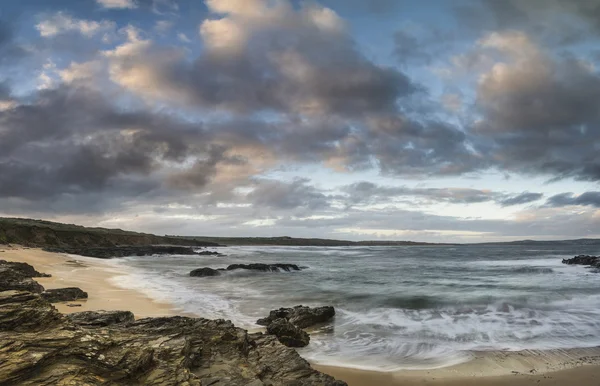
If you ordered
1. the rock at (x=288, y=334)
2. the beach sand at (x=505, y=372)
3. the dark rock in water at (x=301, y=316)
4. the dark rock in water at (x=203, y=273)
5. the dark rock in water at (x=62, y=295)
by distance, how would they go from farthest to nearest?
the dark rock in water at (x=203, y=273) < the dark rock in water at (x=62, y=295) < the dark rock in water at (x=301, y=316) < the rock at (x=288, y=334) < the beach sand at (x=505, y=372)

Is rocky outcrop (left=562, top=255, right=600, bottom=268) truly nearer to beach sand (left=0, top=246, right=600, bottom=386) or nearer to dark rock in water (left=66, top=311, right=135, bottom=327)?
beach sand (left=0, top=246, right=600, bottom=386)

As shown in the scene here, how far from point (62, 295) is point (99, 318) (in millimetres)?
8391

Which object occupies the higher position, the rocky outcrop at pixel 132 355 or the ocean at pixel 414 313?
the rocky outcrop at pixel 132 355

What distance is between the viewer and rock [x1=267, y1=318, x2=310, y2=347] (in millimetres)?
11023

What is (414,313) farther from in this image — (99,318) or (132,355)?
(132,355)

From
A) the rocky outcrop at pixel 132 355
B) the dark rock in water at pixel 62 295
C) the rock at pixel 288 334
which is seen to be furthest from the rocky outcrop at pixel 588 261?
the dark rock in water at pixel 62 295

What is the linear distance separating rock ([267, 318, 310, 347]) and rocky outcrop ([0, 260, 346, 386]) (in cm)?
304

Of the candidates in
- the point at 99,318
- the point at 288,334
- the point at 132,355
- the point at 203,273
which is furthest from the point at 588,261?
the point at 132,355

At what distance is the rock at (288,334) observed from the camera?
11.0m

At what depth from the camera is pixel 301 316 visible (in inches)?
539

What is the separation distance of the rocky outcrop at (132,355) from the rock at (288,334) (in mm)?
3041

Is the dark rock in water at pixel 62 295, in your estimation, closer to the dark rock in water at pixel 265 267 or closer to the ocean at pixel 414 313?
the ocean at pixel 414 313

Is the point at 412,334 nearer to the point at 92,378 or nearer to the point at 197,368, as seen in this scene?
the point at 197,368

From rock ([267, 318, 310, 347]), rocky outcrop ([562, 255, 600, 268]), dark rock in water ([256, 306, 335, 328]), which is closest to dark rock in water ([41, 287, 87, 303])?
dark rock in water ([256, 306, 335, 328])
